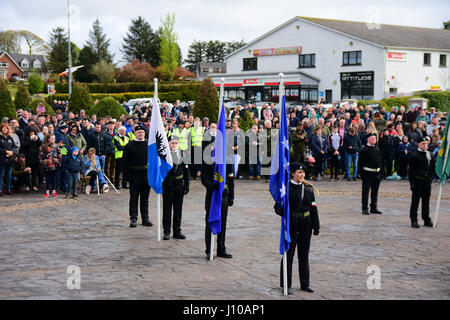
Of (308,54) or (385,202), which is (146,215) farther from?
(308,54)

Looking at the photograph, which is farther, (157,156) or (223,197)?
(157,156)

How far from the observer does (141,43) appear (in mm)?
93312

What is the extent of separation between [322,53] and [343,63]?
9.07 ft

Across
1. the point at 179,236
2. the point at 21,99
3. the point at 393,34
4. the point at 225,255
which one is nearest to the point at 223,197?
the point at 225,255

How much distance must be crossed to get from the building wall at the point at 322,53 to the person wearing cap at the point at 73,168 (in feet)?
125

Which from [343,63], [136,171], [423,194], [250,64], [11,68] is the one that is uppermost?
[11,68]

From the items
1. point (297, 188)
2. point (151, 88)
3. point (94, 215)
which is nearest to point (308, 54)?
point (151, 88)

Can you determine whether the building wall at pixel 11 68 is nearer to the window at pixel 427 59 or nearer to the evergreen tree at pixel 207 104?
the window at pixel 427 59

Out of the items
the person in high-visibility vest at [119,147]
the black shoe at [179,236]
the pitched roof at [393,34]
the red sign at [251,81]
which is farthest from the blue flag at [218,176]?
the red sign at [251,81]

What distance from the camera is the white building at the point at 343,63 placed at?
161ft

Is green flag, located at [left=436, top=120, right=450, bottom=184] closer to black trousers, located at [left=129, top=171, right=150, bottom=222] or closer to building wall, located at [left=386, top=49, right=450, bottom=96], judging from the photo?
black trousers, located at [left=129, top=171, right=150, bottom=222]

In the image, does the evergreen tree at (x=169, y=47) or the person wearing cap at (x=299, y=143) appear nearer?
the person wearing cap at (x=299, y=143)

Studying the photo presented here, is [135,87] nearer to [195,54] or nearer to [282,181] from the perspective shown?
[195,54]

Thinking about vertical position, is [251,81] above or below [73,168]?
above
